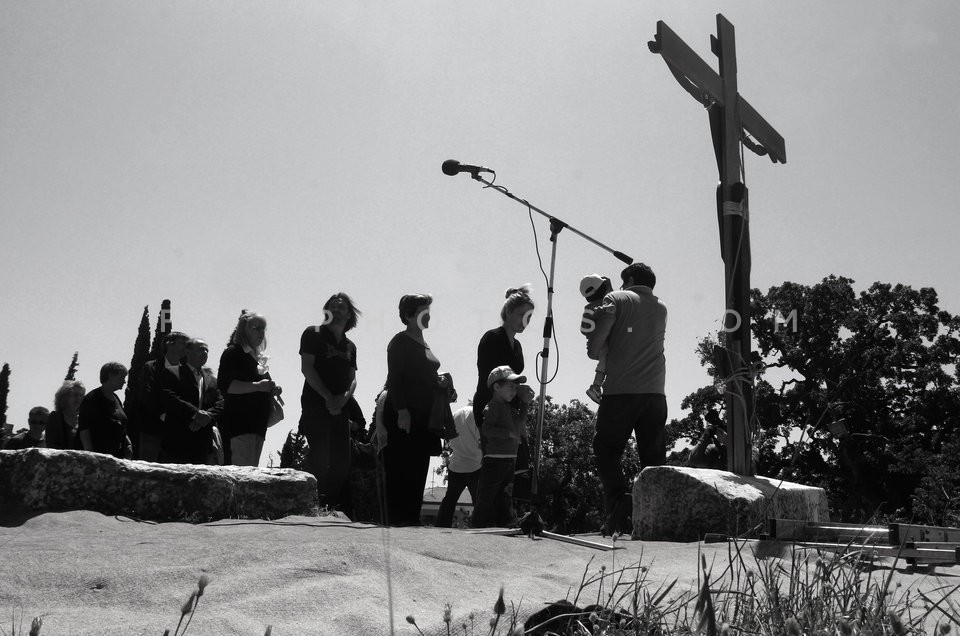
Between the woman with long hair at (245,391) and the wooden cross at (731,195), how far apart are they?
314cm

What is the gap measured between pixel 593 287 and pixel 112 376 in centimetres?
355

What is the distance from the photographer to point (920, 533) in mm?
3072

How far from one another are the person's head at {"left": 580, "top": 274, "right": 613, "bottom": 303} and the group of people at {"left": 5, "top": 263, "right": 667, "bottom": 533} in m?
0.02

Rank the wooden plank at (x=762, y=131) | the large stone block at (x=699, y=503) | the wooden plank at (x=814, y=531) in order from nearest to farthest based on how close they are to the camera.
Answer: the wooden plank at (x=814, y=531) → the large stone block at (x=699, y=503) → the wooden plank at (x=762, y=131)

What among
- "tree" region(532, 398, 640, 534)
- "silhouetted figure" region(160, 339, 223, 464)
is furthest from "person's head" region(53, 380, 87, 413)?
"tree" region(532, 398, 640, 534)

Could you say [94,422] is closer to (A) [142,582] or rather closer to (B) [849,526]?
(A) [142,582]

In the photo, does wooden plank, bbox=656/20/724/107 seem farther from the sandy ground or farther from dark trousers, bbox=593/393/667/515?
the sandy ground

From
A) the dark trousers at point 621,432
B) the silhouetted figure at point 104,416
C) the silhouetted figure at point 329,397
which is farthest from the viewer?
the silhouetted figure at point 104,416

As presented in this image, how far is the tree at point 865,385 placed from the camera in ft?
86.6

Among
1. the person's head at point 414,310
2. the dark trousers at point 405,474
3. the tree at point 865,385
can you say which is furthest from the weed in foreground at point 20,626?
the tree at point 865,385

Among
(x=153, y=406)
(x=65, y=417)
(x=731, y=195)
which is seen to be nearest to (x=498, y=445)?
(x=731, y=195)

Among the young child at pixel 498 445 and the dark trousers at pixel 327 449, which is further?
the dark trousers at pixel 327 449

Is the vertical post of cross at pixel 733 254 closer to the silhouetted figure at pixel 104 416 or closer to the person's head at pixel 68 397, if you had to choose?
the silhouetted figure at pixel 104 416

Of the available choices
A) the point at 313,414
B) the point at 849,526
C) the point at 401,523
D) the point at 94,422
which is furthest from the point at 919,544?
the point at 94,422
